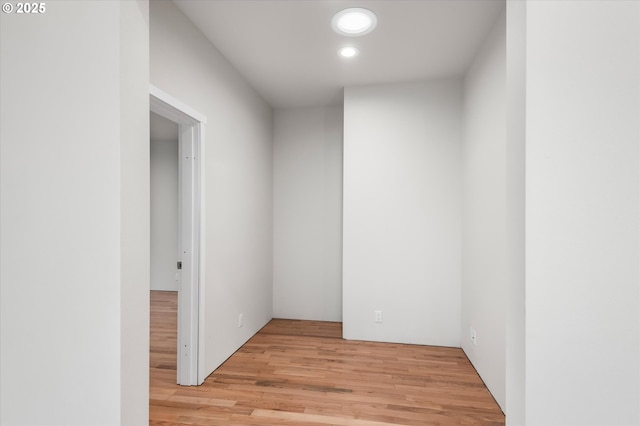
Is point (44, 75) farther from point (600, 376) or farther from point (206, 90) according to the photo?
point (600, 376)

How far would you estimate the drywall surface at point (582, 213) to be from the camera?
92 centimetres

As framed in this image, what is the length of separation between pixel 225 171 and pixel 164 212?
A: 3861mm

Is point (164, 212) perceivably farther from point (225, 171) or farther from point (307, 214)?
point (225, 171)

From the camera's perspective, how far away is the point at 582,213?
0.94m

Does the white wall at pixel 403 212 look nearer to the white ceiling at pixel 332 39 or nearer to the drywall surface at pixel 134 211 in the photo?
the white ceiling at pixel 332 39

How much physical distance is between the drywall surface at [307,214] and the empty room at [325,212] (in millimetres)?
28

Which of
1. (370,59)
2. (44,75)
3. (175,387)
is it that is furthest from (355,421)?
(370,59)

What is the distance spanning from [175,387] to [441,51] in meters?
3.43

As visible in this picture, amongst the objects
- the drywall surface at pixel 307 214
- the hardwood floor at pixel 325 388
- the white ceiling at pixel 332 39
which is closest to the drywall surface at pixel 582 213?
the hardwood floor at pixel 325 388

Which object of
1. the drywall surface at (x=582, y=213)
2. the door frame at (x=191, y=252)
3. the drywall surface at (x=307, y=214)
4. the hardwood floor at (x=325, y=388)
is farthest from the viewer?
the drywall surface at (x=307, y=214)

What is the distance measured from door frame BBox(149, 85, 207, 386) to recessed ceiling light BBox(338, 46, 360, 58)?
50.3 inches

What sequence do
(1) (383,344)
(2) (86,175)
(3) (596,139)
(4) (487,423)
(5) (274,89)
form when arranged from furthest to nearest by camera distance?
(5) (274,89)
(1) (383,344)
(4) (487,423)
(2) (86,175)
(3) (596,139)

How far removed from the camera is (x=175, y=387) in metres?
2.45

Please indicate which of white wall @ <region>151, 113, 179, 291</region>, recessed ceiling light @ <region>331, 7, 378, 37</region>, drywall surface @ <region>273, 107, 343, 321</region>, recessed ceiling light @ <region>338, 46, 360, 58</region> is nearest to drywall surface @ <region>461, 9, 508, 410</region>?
recessed ceiling light @ <region>331, 7, 378, 37</region>
